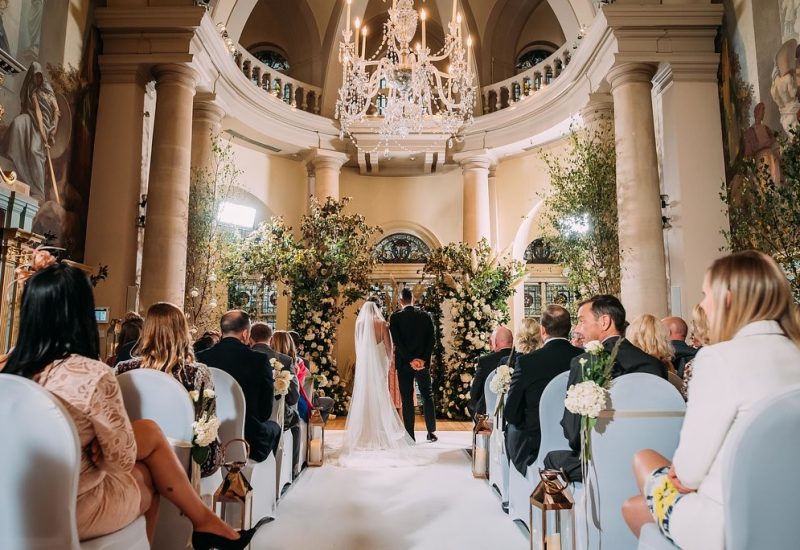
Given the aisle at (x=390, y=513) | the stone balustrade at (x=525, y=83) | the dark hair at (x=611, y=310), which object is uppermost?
the stone balustrade at (x=525, y=83)

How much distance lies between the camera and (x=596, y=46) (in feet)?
29.7

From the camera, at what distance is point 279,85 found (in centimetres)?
1309

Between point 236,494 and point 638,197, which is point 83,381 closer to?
point 236,494

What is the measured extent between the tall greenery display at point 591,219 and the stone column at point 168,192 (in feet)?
18.8

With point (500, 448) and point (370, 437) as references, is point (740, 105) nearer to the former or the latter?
point (500, 448)

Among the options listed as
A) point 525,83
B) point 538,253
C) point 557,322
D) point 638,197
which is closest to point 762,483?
point 557,322

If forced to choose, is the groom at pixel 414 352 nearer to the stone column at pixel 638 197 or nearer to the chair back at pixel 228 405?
the stone column at pixel 638 197

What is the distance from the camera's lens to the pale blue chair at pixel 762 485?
1.66 m

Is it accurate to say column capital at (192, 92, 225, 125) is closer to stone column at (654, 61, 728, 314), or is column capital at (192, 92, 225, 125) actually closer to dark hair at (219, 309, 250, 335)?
dark hair at (219, 309, 250, 335)

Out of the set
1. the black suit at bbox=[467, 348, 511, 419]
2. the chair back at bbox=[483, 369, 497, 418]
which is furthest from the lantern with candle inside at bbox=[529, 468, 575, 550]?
the black suit at bbox=[467, 348, 511, 419]

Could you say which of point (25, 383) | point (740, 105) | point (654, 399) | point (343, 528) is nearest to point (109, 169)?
point (343, 528)

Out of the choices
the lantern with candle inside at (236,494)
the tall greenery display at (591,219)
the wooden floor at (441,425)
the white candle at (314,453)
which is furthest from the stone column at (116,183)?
the tall greenery display at (591,219)

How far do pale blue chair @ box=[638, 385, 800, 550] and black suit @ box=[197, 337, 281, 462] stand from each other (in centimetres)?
297

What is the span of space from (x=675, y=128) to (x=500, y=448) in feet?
19.0
